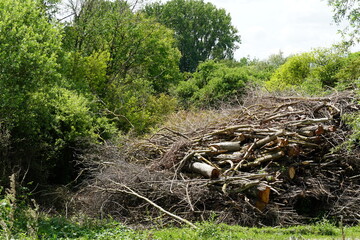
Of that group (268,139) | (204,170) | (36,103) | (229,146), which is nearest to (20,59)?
(36,103)

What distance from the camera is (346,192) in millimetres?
11961

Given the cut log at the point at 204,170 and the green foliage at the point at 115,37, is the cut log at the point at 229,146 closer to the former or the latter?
the cut log at the point at 204,170

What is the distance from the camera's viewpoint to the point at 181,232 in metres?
9.25

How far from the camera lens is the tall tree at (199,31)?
189ft

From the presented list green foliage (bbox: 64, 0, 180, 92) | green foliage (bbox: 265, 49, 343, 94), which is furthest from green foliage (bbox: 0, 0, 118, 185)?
green foliage (bbox: 265, 49, 343, 94)

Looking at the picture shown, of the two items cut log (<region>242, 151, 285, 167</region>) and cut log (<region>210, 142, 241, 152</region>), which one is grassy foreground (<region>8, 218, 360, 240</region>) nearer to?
cut log (<region>242, 151, 285, 167</region>)

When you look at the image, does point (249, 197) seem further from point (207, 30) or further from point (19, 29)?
point (207, 30)

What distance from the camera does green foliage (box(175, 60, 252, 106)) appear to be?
27500 mm

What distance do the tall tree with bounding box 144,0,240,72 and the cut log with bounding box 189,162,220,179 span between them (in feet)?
150

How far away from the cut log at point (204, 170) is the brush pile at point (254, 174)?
3cm

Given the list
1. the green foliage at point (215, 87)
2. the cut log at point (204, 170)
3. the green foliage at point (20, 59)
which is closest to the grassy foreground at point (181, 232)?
the cut log at point (204, 170)

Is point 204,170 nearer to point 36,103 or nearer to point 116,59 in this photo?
point 36,103

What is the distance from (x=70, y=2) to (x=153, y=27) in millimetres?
5209

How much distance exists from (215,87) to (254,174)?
56.3 feet
